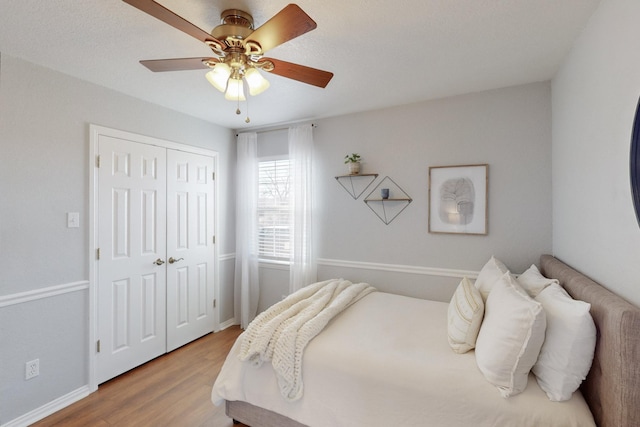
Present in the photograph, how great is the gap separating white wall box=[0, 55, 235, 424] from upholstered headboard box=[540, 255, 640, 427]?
3.38 metres

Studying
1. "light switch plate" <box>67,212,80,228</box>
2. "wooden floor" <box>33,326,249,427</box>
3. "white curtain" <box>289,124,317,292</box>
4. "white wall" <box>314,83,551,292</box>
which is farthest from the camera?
"white curtain" <box>289,124,317,292</box>

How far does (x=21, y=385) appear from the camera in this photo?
210 centimetres

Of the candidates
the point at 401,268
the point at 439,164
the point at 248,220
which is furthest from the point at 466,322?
the point at 248,220

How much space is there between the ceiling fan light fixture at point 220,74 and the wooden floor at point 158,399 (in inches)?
90.0

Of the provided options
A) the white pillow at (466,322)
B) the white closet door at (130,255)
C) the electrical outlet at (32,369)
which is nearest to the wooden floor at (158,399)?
the white closet door at (130,255)

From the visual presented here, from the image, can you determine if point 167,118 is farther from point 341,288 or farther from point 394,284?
point 394,284

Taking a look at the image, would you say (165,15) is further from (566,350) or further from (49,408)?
(49,408)

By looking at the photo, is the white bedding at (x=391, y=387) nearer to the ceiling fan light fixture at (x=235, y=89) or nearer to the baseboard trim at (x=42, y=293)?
the baseboard trim at (x=42, y=293)

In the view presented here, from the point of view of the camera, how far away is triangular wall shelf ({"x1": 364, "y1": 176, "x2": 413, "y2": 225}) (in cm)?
304

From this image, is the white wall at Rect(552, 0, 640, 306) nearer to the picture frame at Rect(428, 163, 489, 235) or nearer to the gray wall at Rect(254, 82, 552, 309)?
the gray wall at Rect(254, 82, 552, 309)

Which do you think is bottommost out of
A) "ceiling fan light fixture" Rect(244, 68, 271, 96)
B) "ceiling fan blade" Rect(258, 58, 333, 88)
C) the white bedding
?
Result: the white bedding

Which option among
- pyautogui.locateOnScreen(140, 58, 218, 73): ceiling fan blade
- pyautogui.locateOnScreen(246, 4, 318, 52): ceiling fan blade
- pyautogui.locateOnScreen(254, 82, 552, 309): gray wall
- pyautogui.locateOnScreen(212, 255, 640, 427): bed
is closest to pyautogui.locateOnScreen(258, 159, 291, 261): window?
pyautogui.locateOnScreen(254, 82, 552, 309): gray wall

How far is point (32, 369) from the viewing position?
2.16 meters

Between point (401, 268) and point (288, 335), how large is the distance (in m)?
1.57
